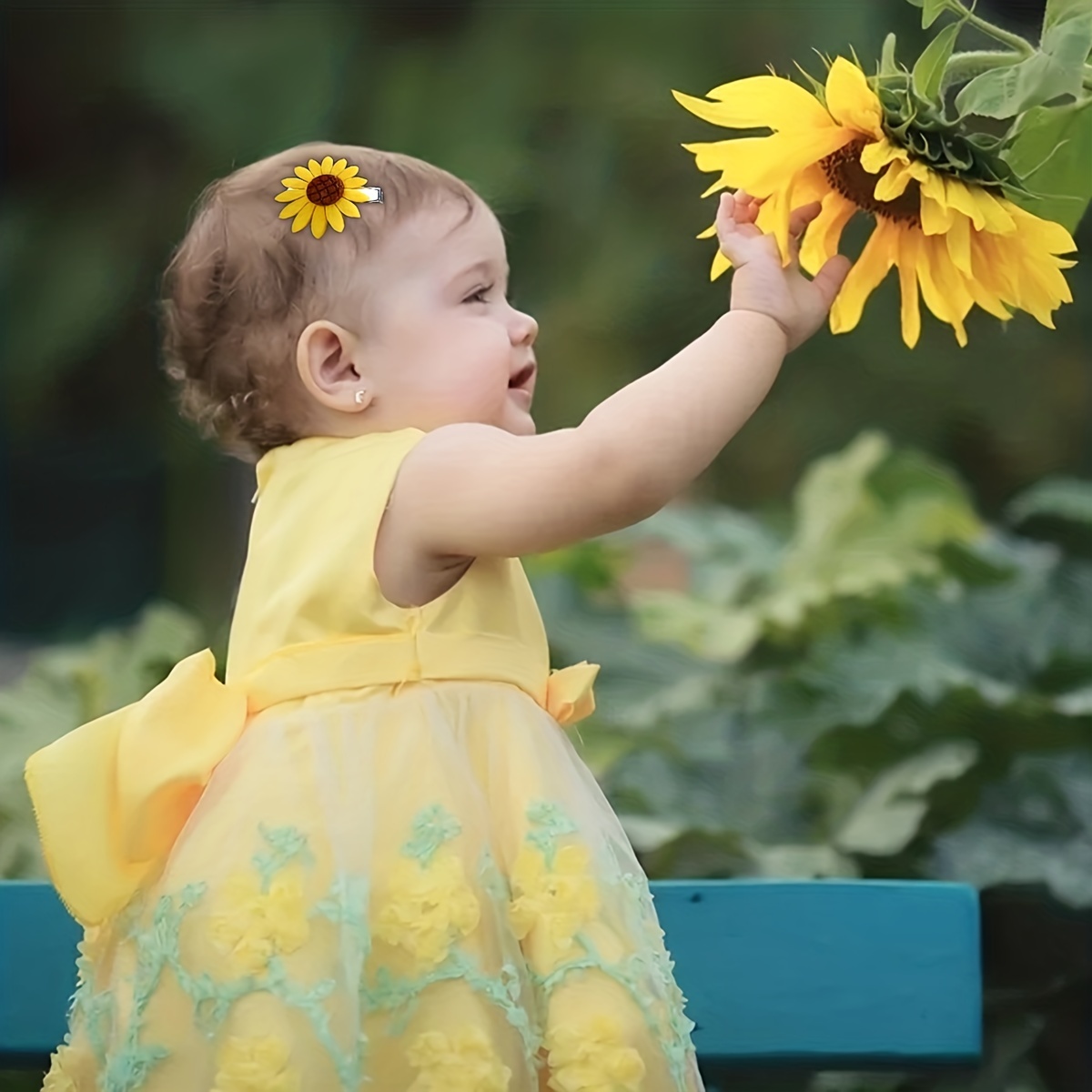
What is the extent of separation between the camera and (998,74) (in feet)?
2.34

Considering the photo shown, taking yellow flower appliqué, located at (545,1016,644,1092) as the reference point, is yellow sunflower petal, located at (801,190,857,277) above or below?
above

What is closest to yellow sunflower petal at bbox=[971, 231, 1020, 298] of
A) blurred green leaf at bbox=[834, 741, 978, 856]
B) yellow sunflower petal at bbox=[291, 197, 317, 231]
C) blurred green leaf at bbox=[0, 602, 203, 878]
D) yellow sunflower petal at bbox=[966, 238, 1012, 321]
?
yellow sunflower petal at bbox=[966, 238, 1012, 321]

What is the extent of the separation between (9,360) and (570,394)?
22.8 inches

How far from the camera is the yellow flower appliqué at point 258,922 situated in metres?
0.72

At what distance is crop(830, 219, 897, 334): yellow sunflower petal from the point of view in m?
0.79

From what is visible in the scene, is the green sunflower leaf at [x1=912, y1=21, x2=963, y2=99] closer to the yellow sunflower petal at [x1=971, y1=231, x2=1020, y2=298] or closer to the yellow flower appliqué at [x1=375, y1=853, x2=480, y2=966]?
the yellow sunflower petal at [x1=971, y1=231, x2=1020, y2=298]

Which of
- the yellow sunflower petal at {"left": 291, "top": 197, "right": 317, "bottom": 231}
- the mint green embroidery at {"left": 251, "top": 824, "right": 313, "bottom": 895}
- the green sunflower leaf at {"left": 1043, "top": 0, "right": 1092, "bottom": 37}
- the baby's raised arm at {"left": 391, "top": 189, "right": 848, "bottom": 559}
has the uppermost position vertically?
the green sunflower leaf at {"left": 1043, "top": 0, "right": 1092, "bottom": 37}

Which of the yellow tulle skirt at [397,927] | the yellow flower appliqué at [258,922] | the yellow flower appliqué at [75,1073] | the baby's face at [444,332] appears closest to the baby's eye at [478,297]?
the baby's face at [444,332]

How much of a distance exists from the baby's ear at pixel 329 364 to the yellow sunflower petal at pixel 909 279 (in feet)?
0.91

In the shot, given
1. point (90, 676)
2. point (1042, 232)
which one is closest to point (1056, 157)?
point (1042, 232)

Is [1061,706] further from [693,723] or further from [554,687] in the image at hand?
[554,687]

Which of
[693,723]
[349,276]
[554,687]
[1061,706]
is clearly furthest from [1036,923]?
[349,276]

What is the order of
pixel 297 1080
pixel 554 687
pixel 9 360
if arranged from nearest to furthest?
pixel 297 1080 < pixel 554 687 < pixel 9 360

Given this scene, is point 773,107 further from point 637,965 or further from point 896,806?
point 896,806
